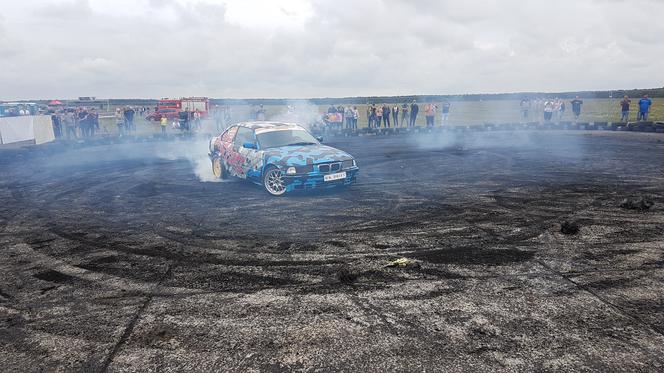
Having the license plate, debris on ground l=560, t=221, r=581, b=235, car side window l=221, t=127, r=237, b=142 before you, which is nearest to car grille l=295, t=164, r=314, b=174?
the license plate

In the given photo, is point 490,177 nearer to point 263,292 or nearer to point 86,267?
point 263,292

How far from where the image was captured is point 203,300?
14.7 ft

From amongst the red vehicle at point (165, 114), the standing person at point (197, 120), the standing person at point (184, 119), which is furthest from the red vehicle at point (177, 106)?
the standing person at point (184, 119)

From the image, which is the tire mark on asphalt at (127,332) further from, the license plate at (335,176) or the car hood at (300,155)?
the license plate at (335,176)

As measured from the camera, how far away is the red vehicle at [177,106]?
127 ft

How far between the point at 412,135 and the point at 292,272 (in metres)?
21.7

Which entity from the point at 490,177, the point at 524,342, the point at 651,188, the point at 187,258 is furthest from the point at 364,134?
the point at 524,342

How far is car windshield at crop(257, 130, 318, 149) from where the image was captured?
33.2 feet

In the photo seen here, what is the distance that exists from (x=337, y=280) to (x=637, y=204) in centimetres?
588

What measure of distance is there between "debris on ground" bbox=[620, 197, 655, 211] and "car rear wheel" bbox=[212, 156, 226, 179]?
8.86 meters

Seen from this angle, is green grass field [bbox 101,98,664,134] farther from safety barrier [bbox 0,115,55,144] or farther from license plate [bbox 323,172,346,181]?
license plate [bbox 323,172,346,181]

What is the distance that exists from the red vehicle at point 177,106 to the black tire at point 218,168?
27102 mm

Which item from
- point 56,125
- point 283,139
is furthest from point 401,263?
point 56,125

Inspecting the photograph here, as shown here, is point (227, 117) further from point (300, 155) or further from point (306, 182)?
point (306, 182)
